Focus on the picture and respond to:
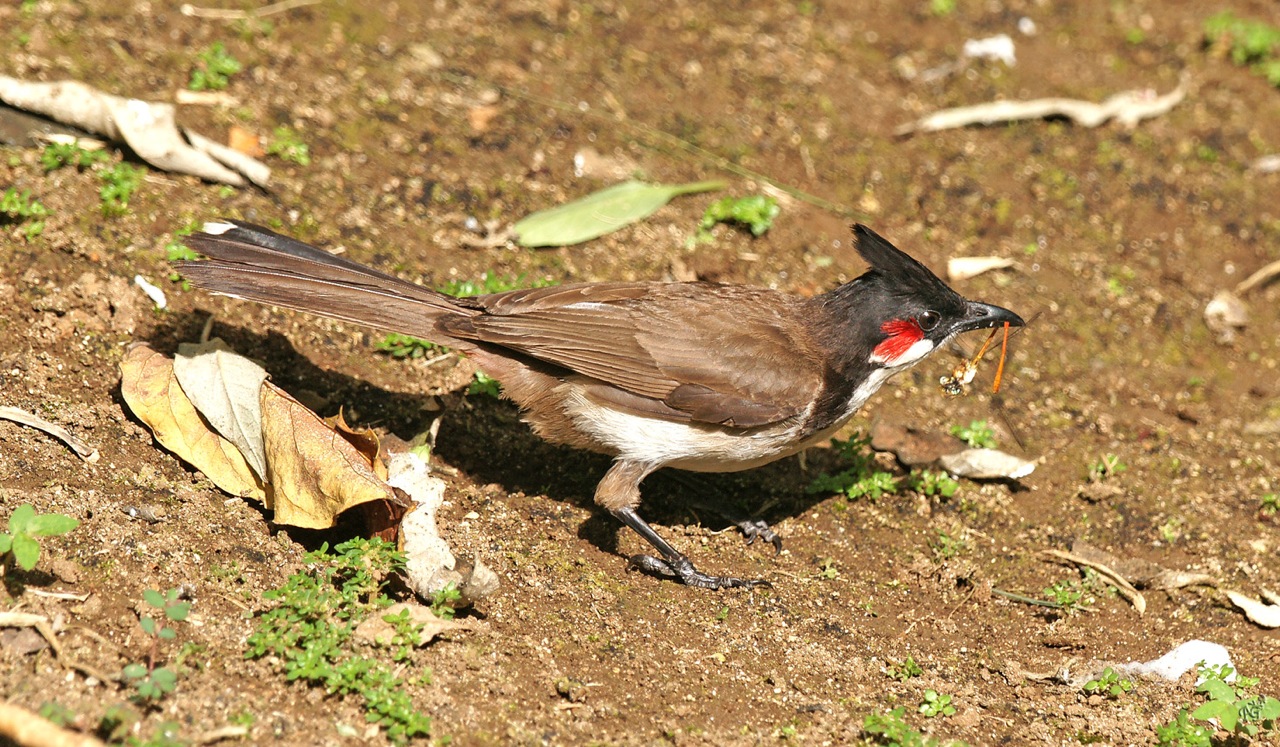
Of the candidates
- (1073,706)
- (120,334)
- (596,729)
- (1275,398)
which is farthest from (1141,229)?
(120,334)

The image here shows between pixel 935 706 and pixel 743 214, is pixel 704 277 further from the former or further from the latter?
pixel 935 706

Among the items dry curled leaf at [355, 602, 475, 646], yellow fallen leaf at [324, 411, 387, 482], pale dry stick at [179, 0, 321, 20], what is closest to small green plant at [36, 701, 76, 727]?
dry curled leaf at [355, 602, 475, 646]

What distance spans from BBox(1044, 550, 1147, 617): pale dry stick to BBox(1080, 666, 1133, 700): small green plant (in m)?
0.61

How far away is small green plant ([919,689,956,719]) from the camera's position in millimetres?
4121

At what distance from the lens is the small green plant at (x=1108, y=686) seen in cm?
434

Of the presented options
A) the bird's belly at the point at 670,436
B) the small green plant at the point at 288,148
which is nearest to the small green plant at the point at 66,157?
the small green plant at the point at 288,148

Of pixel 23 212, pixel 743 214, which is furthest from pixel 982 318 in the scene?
pixel 23 212

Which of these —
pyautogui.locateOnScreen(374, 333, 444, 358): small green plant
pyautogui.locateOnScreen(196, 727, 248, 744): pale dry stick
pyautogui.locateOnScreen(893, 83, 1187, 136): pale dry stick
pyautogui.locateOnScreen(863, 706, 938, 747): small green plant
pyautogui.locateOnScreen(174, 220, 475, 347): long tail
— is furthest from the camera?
pyautogui.locateOnScreen(893, 83, 1187, 136): pale dry stick

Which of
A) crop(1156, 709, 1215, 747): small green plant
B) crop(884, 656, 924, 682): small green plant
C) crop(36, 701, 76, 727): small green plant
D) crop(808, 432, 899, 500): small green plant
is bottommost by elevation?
crop(808, 432, 899, 500): small green plant

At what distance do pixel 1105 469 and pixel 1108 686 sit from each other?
154 cm

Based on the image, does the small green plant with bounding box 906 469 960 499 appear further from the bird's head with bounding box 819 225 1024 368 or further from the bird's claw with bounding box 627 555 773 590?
the bird's claw with bounding box 627 555 773 590

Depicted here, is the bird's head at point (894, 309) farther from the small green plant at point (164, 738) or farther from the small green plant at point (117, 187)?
the small green plant at point (117, 187)

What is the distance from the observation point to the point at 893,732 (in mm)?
3842

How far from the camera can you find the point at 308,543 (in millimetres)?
4445
